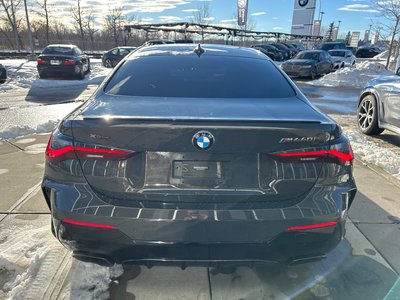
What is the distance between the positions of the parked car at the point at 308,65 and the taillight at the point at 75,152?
715 inches

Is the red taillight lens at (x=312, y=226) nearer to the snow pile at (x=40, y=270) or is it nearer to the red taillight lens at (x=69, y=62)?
the snow pile at (x=40, y=270)

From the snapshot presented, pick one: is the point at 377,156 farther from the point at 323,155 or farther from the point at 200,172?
the point at 200,172

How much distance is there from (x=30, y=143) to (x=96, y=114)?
4350 mm

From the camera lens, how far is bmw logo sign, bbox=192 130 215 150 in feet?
5.87

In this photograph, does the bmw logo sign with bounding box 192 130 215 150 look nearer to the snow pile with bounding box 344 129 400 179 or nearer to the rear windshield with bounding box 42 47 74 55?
the snow pile with bounding box 344 129 400 179

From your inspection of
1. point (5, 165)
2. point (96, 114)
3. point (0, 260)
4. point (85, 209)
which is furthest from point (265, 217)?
point (5, 165)

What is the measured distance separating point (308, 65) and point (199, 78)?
17.2 metres

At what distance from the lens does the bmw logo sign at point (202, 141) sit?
1788 mm

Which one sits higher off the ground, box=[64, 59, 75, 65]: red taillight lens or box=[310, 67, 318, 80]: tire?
box=[64, 59, 75, 65]: red taillight lens

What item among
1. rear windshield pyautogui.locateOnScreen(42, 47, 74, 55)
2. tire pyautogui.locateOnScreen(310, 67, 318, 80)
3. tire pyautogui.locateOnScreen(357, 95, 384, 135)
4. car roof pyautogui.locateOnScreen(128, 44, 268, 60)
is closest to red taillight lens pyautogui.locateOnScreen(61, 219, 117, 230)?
car roof pyautogui.locateOnScreen(128, 44, 268, 60)

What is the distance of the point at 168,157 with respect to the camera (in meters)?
1.81

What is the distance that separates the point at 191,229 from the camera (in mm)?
1843

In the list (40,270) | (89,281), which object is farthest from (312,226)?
(40,270)

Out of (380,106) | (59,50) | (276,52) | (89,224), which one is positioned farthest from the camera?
(276,52)
